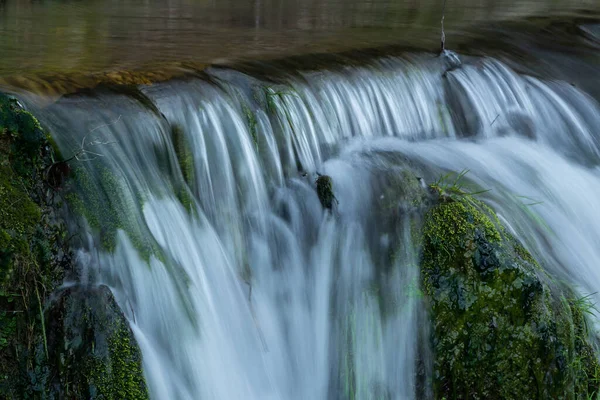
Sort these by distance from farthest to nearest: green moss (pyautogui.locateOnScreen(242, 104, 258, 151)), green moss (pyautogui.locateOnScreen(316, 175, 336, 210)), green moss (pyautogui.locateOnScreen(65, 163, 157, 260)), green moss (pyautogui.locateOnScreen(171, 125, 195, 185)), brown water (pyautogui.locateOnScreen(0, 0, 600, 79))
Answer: brown water (pyautogui.locateOnScreen(0, 0, 600, 79)), green moss (pyautogui.locateOnScreen(242, 104, 258, 151)), green moss (pyautogui.locateOnScreen(316, 175, 336, 210)), green moss (pyautogui.locateOnScreen(171, 125, 195, 185)), green moss (pyautogui.locateOnScreen(65, 163, 157, 260))

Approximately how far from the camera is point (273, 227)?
14.1 ft

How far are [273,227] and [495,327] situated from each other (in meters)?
1.35

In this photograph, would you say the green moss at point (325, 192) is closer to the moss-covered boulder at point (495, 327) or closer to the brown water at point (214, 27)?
the moss-covered boulder at point (495, 327)

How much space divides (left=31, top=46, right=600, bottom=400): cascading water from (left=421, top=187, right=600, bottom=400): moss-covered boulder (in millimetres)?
147

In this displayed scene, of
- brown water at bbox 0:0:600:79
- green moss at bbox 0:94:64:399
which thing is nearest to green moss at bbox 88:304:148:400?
green moss at bbox 0:94:64:399

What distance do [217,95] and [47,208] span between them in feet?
5.63

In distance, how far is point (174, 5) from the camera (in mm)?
9016

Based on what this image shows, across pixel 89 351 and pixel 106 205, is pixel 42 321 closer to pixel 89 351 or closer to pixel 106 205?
pixel 89 351

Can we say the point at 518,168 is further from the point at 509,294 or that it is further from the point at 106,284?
the point at 106,284

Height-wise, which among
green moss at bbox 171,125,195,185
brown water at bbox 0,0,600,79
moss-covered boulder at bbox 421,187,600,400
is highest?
brown water at bbox 0,0,600,79

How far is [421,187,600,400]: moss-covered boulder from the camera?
3723 millimetres

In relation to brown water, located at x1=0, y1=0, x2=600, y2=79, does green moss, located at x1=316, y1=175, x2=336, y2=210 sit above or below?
below

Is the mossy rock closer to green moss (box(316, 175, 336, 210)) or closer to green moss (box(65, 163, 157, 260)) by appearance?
green moss (box(65, 163, 157, 260))

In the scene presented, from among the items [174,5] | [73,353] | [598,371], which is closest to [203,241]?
[73,353]
